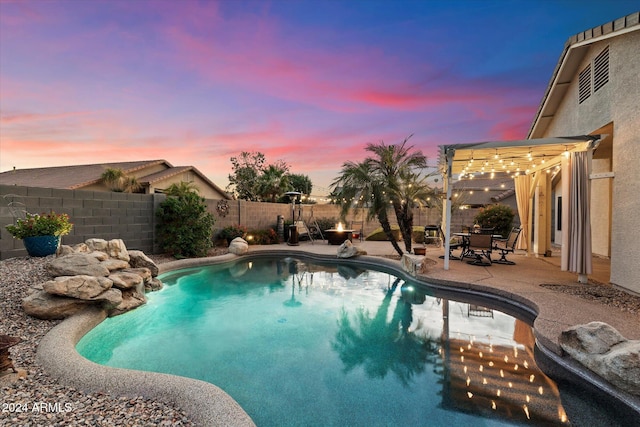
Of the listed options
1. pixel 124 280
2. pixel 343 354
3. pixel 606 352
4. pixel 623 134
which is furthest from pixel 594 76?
pixel 124 280

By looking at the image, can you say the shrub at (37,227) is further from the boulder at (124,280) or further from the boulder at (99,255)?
the boulder at (124,280)

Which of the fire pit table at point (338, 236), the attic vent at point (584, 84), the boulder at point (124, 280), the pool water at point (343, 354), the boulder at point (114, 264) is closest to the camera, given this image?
the pool water at point (343, 354)

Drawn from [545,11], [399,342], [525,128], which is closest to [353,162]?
[399,342]

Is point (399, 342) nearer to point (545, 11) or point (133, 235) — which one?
point (133, 235)

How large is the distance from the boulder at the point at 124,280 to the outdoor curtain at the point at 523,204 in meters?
10.9

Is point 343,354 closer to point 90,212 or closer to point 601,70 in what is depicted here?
point 90,212

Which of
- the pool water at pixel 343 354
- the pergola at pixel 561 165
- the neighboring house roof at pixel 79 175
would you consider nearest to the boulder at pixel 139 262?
the pool water at pixel 343 354

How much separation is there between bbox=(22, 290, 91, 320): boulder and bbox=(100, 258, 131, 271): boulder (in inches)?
39.9

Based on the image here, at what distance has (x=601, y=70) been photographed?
661cm

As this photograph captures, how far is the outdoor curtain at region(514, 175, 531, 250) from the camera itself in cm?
1008

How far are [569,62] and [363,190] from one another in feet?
20.0

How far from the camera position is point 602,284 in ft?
19.6

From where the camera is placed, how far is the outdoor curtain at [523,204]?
10.1m

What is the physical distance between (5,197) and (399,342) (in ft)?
26.0
